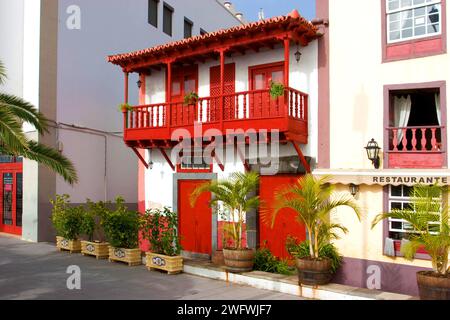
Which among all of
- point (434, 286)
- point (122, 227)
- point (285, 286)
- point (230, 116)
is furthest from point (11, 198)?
point (434, 286)

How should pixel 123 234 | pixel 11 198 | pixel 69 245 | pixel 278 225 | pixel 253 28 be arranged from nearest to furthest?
pixel 253 28 < pixel 278 225 < pixel 123 234 < pixel 69 245 < pixel 11 198

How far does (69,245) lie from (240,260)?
259 inches

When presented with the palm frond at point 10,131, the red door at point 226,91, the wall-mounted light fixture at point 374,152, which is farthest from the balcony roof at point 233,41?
the palm frond at point 10,131

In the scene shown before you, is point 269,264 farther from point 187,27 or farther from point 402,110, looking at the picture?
point 187,27

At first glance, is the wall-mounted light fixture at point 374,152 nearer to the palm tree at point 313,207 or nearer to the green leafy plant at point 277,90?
the palm tree at point 313,207

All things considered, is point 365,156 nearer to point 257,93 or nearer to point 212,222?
point 257,93

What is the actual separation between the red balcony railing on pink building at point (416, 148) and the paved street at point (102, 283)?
13.4 ft

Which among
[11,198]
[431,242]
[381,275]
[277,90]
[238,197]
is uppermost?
[277,90]

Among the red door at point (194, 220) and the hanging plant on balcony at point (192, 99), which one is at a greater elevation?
the hanging plant on balcony at point (192, 99)

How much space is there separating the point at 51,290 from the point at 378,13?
9.82m

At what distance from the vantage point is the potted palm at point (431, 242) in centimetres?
794

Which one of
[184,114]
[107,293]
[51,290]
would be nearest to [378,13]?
[184,114]

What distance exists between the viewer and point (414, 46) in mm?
10352

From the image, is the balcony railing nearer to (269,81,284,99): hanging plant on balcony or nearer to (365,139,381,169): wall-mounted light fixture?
(365,139,381,169): wall-mounted light fixture
